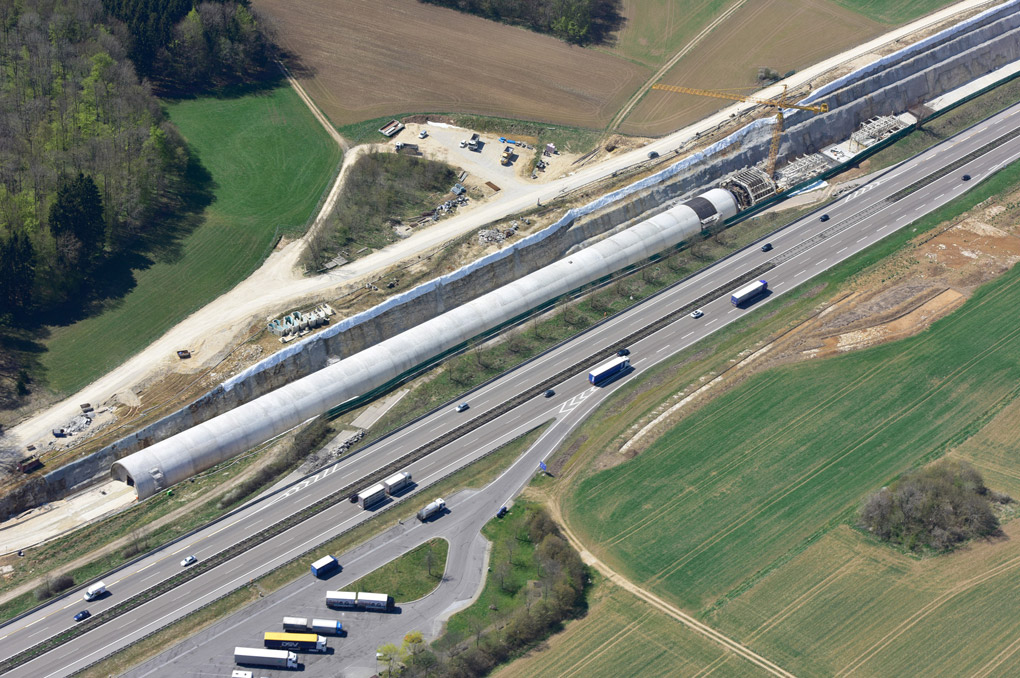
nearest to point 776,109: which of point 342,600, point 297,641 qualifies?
point 342,600

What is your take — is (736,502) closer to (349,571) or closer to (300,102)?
(349,571)

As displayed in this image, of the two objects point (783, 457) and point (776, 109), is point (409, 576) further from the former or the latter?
point (776, 109)

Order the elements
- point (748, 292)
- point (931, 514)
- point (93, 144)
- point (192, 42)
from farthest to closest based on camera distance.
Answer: point (192, 42), point (93, 144), point (748, 292), point (931, 514)

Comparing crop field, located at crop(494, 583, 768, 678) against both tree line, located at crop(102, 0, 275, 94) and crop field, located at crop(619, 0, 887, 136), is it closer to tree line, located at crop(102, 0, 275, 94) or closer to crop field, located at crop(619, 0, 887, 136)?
crop field, located at crop(619, 0, 887, 136)

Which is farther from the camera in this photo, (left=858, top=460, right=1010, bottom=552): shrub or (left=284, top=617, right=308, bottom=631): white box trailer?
(left=858, top=460, right=1010, bottom=552): shrub

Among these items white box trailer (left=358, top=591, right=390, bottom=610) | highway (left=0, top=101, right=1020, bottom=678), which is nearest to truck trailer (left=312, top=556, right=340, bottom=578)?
highway (left=0, top=101, right=1020, bottom=678)
